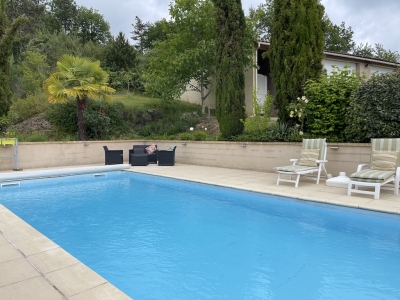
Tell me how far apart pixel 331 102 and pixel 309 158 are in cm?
197

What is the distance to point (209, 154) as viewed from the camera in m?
12.1

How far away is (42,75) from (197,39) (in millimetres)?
10072

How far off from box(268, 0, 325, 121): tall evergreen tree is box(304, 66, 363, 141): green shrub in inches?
24.4

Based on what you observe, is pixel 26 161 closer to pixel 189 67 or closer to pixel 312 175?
pixel 189 67

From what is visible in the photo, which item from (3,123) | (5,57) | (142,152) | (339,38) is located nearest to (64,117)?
(3,123)

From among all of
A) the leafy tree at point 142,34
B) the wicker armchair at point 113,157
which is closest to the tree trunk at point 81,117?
the wicker armchair at point 113,157

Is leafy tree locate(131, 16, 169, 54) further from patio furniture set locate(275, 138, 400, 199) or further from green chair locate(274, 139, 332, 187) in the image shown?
patio furniture set locate(275, 138, 400, 199)

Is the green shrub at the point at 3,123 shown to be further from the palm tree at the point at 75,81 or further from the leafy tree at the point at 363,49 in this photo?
the leafy tree at the point at 363,49

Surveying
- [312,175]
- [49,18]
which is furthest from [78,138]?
[49,18]

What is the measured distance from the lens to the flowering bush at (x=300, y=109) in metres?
9.07

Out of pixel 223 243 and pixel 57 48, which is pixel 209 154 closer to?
pixel 223 243

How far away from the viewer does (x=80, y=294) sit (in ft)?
8.25

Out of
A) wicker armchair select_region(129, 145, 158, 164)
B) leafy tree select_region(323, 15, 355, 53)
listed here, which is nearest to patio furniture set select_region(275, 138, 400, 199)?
wicker armchair select_region(129, 145, 158, 164)

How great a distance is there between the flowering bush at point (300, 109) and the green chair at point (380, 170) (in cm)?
250
